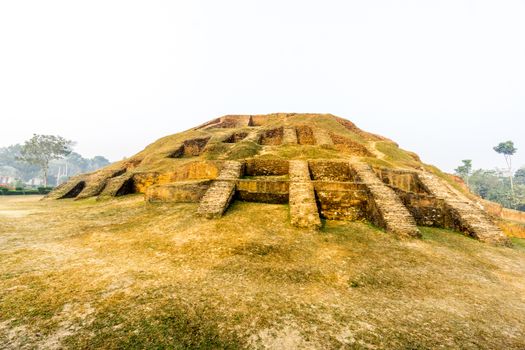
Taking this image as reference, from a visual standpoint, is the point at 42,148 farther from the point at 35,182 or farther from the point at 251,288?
the point at 251,288

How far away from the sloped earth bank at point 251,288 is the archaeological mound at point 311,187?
0.69m

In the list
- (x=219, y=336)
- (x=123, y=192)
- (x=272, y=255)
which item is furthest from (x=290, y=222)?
(x=123, y=192)

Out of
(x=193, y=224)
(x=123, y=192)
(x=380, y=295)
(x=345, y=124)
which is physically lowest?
(x=380, y=295)

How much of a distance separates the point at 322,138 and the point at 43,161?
52.3m

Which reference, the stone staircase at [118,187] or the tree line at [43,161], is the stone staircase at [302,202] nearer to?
the stone staircase at [118,187]

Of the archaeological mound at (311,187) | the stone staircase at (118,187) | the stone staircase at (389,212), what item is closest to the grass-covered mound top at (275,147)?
the archaeological mound at (311,187)

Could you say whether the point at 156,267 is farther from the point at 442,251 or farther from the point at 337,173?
the point at 337,173

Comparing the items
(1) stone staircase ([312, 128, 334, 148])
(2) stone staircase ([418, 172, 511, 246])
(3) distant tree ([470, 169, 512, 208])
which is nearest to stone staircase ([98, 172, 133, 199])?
(1) stone staircase ([312, 128, 334, 148])

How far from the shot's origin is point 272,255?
4.62 metres

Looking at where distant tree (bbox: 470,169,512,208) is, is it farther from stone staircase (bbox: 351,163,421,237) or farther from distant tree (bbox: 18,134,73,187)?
distant tree (bbox: 18,134,73,187)

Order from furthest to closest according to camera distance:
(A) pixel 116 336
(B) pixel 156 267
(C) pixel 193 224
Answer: (C) pixel 193 224 < (B) pixel 156 267 < (A) pixel 116 336

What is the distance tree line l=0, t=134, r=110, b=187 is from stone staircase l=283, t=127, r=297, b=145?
1659 inches

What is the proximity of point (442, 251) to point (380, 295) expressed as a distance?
289 centimetres

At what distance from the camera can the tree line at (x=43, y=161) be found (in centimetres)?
4328
